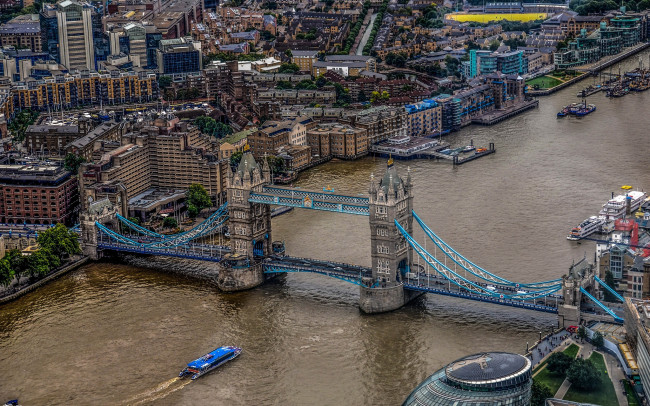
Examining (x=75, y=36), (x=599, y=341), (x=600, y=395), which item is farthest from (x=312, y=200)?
(x=75, y=36)

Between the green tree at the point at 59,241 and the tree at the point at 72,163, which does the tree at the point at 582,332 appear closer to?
the green tree at the point at 59,241

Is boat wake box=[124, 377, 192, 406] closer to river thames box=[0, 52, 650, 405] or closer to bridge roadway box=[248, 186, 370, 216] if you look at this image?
river thames box=[0, 52, 650, 405]

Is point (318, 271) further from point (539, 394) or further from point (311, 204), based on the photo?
point (539, 394)

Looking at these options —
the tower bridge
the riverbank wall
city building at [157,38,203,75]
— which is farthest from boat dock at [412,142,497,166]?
city building at [157,38,203,75]

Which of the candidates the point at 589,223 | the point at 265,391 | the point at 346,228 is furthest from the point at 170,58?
the point at 265,391

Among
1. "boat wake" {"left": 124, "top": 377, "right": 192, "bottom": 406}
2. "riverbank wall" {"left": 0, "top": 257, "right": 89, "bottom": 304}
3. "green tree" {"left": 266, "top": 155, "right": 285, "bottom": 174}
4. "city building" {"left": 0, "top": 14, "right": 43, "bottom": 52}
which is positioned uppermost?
"city building" {"left": 0, "top": 14, "right": 43, "bottom": 52}
